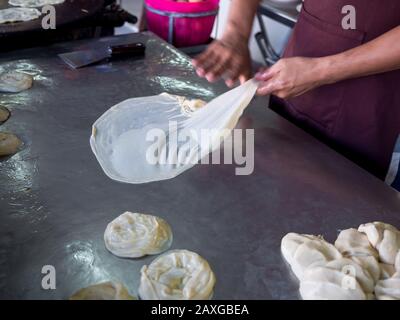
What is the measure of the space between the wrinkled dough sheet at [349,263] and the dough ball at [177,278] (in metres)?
0.22

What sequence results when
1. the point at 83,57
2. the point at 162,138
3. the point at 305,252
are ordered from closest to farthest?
the point at 305,252
the point at 162,138
the point at 83,57

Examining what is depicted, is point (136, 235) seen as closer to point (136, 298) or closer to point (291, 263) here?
point (136, 298)

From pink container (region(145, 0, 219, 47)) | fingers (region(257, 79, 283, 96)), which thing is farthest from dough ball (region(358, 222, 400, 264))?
pink container (region(145, 0, 219, 47))

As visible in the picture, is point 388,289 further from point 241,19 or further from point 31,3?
point 31,3

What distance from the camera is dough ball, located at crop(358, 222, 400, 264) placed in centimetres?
107

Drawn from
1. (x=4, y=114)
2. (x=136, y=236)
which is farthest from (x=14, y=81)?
(x=136, y=236)

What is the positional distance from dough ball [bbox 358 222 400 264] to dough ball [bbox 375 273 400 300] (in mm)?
69

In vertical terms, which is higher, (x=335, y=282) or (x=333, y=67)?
(x=333, y=67)

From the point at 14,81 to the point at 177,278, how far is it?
3.66 ft

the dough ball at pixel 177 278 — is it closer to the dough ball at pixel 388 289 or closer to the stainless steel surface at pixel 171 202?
the stainless steel surface at pixel 171 202

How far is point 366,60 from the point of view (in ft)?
4.38

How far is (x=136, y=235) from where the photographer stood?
112 centimetres

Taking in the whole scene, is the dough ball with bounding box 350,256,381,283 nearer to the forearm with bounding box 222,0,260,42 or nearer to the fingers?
the fingers
